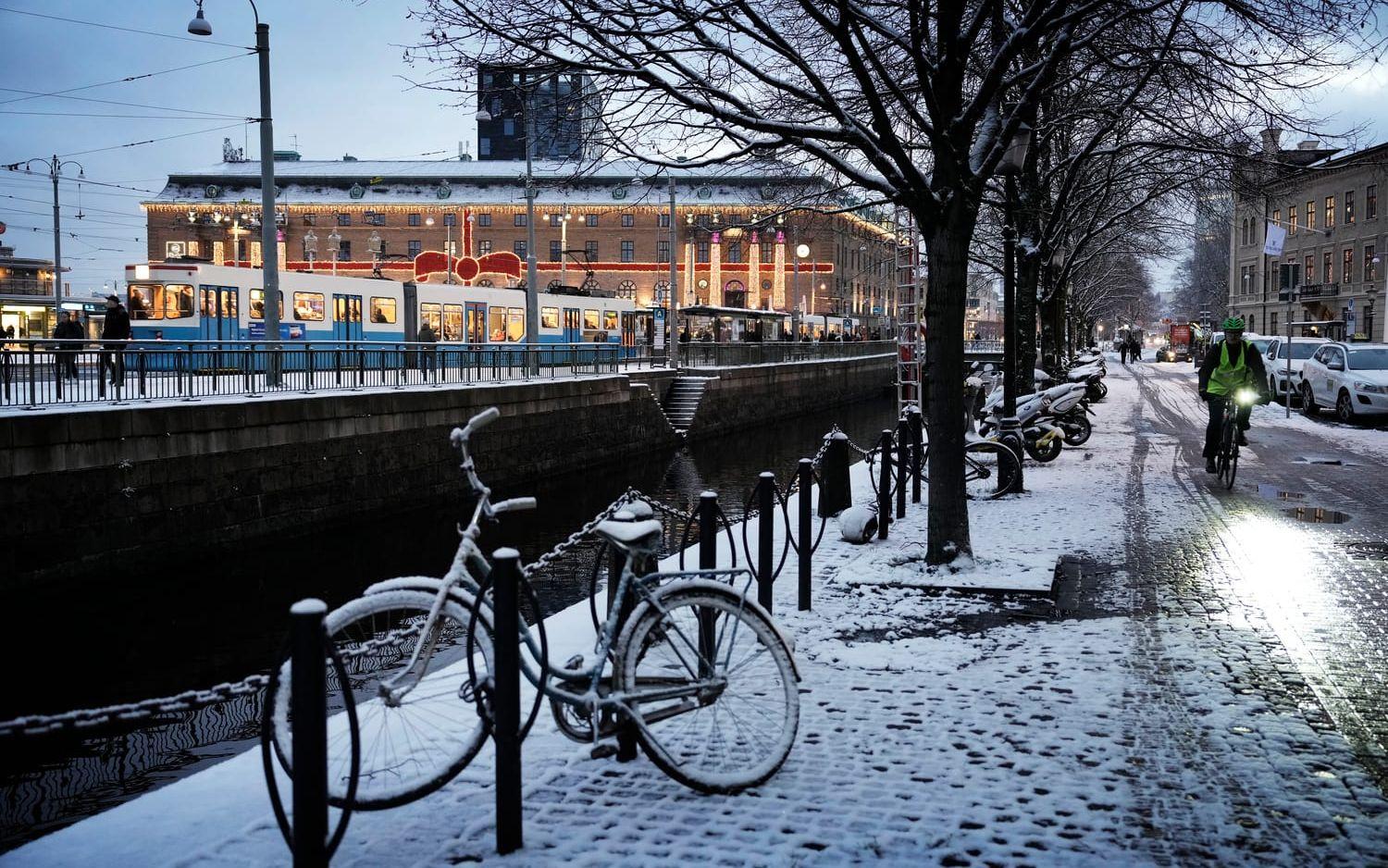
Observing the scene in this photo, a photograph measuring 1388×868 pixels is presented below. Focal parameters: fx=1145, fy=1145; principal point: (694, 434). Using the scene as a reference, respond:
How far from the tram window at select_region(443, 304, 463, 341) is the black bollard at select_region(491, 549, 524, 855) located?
37440 millimetres

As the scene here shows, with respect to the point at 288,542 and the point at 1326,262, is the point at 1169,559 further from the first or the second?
the point at 1326,262

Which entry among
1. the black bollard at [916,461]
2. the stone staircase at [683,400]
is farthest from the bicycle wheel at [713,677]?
the stone staircase at [683,400]

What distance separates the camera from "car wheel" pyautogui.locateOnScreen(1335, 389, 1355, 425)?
77.6 feet

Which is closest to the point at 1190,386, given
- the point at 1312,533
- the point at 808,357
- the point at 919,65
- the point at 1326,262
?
the point at 808,357

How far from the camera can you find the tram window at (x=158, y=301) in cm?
3178

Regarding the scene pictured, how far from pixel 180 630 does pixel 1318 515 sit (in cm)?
1179

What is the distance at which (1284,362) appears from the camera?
29.9 m

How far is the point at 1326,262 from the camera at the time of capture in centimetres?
6425

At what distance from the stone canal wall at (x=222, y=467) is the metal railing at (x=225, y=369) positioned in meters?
0.76

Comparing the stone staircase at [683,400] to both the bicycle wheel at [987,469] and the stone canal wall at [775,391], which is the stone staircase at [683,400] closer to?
the stone canal wall at [775,391]

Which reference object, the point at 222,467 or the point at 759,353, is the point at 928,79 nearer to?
the point at 222,467

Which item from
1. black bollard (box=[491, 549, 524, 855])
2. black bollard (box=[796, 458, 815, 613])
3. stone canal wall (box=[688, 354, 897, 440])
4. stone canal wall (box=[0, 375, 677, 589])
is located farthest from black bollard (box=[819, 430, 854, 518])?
stone canal wall (box=[688, 354, 897, 440])

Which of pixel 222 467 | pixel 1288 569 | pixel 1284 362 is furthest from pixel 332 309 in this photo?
pixel 1288 569

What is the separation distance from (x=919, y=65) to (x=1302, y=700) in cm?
491
